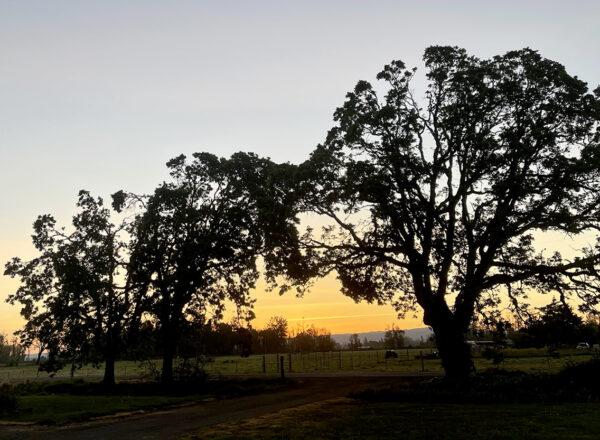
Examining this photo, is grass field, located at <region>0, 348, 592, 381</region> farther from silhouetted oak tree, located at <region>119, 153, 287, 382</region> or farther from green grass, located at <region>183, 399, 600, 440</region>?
green grass, located at <region>183, 399, 600, 440</region>

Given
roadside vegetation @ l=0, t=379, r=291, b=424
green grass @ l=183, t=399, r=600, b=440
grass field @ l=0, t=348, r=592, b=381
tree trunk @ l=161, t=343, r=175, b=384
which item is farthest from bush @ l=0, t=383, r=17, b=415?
grass field @ l=0, t=348, r=592, b=381

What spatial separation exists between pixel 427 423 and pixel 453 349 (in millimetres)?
11316

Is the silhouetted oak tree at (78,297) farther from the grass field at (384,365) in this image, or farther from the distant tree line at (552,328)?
the distant tree line at (552,328)

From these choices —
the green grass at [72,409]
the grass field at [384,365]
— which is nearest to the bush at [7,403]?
the green grass at [72,409]

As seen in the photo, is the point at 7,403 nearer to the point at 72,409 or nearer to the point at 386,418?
the point at 72,409

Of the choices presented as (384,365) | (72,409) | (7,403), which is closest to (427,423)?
(72,409)

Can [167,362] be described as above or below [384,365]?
above

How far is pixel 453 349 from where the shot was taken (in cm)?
2388

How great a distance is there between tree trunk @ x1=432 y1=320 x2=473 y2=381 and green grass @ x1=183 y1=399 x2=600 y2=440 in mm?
6725

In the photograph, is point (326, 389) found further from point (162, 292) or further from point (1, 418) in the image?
point (1, 418)

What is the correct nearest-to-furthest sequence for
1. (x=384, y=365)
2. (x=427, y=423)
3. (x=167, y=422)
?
(x=427, y=423) < (x=167, y=422) < (x=384, y=365)

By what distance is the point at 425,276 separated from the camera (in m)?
24.8

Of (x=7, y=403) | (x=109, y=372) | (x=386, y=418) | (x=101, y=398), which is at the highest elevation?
(x=109, y=372)

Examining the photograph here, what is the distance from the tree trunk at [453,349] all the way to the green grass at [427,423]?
6725 mm
